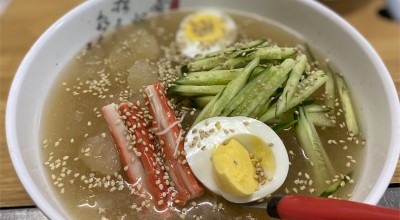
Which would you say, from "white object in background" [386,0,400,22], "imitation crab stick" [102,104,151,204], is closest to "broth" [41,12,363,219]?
"imitation crab stick" [102,104,151,204]

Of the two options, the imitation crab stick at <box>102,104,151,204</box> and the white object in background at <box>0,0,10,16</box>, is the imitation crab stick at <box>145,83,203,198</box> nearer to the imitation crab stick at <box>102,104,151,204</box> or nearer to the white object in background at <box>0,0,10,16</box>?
the imitation crab stick at <box>102,104,151,204</box>

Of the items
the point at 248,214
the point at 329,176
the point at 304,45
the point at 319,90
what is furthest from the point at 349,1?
the point at 248,214

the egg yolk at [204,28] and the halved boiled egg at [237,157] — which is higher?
the egg yolk at [204,28]

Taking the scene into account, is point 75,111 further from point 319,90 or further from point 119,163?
point 319,90

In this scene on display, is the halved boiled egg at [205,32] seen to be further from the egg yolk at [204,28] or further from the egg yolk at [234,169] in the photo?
the egg yolk at [234,169]

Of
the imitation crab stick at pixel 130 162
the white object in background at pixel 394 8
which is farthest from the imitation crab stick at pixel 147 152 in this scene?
the white object in background at pixel 394 8

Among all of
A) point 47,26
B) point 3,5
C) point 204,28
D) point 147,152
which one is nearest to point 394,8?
point 204,28

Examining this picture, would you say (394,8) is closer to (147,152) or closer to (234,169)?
(234,169)
